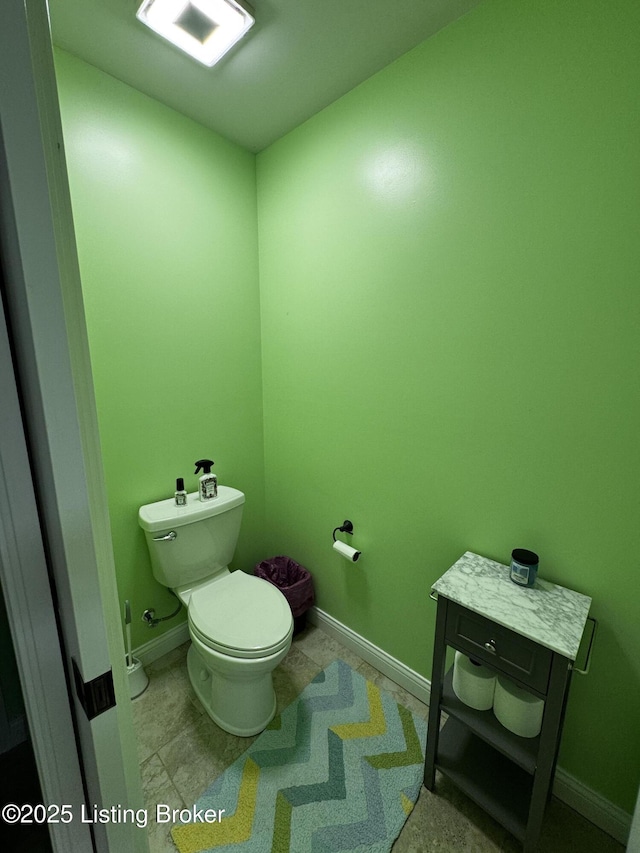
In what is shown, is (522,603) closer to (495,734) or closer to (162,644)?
(495,734)

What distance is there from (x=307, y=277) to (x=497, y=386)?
985 mm

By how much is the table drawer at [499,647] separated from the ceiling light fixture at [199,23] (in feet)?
6.32

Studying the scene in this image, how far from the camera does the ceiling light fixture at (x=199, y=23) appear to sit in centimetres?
102

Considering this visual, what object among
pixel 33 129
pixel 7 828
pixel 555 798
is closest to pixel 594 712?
pixel 555 798

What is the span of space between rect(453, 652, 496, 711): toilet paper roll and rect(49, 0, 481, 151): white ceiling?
2056 millimetres

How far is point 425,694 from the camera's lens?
56.2 inches

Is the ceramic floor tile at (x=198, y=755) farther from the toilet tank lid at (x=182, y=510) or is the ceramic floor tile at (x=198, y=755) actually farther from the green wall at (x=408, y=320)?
the toilet tank lid at (x=182, y=510)

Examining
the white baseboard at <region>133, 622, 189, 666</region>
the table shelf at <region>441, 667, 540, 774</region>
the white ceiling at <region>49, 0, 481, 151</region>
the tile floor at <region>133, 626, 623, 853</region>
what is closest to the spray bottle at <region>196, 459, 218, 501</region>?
the white baseboard at <region>133, 622, 189, 666</region>

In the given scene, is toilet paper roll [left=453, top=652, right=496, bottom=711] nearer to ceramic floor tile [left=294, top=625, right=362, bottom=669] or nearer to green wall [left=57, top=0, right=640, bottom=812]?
green wall [left=57, top=0, right=640, bottom=812]

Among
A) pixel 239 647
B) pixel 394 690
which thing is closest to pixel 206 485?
pixel 239 647

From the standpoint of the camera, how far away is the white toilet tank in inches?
56.5

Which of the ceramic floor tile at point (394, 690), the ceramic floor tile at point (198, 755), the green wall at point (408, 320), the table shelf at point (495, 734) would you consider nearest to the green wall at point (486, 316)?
the green wall at point (408, 320)

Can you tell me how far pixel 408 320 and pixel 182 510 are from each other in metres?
1.24

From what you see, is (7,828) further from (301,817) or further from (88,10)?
(88,10)
